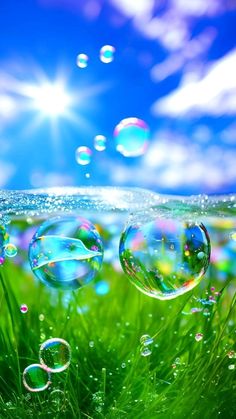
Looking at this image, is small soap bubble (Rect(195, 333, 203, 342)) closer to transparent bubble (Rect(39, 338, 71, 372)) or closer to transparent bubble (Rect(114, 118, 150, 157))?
transparent bubble (Rect(39, 338, 71, 372))

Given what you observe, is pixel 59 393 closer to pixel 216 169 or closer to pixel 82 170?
pixel 82 170

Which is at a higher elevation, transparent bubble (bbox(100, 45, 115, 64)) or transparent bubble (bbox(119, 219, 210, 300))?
transparent bubble (bbox(100, 45, 115, 64))

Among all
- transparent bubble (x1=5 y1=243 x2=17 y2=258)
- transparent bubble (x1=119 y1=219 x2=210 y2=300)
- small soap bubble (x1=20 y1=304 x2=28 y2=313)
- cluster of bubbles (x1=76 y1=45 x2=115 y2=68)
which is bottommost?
small soap bubble (x1=20 y1=304 x2=28 y2=313)

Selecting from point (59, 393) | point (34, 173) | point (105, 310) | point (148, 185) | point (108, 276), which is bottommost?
point (59, 393)

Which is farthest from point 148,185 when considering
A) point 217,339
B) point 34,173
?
point 217,339

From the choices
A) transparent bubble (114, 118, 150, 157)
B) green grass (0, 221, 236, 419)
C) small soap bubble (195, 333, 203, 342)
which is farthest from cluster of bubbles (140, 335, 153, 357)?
transparent bubble (114, 118, 150, 157)

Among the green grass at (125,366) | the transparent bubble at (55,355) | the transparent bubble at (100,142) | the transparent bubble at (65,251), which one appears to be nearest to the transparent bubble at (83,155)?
the transparent bubble at (100,142)

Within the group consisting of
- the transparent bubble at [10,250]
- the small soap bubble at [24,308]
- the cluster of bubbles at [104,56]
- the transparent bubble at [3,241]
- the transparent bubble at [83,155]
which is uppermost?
→ the cluster of bubbles at [104,56]

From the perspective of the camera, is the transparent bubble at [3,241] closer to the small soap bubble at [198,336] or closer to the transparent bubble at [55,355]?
the transparent bubble at [55,355]
